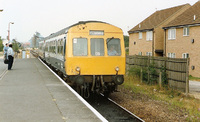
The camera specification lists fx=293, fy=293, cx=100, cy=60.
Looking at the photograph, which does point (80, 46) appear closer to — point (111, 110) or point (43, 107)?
point (111, 110)

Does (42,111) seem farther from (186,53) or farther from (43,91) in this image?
(186,53)

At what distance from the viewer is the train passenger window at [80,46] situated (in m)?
11.1

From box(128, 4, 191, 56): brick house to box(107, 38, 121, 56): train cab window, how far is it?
2306 centimetres

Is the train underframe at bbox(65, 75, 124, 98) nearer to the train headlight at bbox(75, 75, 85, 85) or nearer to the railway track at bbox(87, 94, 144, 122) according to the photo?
the train headlight at bbox(75, 75, 85, 85)

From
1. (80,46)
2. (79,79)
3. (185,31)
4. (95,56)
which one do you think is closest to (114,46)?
(95,56)

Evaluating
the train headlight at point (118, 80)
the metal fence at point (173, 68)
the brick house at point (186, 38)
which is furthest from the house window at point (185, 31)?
the train headlight at point (118, 80)

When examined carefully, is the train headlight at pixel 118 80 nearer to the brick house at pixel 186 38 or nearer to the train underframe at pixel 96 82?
the train underframe at pixel 96 82

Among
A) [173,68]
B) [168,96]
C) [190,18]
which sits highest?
[190,18]

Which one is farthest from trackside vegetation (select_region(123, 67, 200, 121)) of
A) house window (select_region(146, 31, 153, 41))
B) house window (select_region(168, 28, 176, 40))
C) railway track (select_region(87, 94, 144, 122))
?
house window (select_region(146, 31, 153, 41))

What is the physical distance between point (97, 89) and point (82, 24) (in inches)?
102

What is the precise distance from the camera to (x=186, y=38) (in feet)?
92.1

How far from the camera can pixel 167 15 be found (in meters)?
36.5

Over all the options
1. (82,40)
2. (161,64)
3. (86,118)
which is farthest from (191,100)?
(86,118)

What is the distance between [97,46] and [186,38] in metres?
18.7
